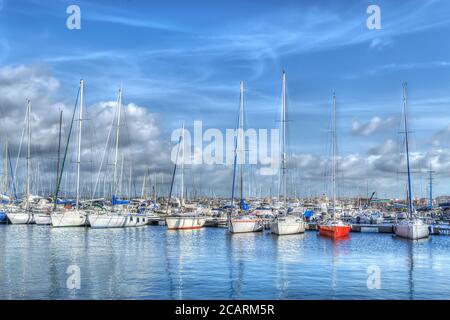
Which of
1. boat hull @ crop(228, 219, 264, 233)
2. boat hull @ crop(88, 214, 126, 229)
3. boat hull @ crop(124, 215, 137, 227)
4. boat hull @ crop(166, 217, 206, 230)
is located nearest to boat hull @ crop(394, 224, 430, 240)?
boat hull @ crop(228, 219, 264, 233)

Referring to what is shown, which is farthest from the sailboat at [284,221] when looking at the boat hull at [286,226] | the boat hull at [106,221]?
the boat hull at [106,221]

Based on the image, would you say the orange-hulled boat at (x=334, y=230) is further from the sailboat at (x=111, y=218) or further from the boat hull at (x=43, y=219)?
the boat hull at (x=43, y=219)

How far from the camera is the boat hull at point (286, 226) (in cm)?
6581

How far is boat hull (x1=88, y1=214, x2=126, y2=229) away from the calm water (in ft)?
64.4

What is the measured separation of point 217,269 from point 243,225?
3435 centimetres

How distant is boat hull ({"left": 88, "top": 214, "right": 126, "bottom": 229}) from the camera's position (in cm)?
7625

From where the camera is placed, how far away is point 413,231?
64.1m

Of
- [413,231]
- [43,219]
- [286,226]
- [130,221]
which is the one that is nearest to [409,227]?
[413,231]

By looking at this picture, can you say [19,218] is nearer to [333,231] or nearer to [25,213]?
[25,213]

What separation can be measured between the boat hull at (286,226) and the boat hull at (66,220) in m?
32.6

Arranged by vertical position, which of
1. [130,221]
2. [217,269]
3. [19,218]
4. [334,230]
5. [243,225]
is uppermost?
[243,225]

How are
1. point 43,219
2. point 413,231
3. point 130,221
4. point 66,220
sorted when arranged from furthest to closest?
point 43,219, point 130,221, point 66,220, point 413,231

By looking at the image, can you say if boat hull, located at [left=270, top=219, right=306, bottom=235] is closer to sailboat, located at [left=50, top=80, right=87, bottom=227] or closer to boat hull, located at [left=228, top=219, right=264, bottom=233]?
boat hull, located at [left=228, top=219, right=264, bottom=233]
